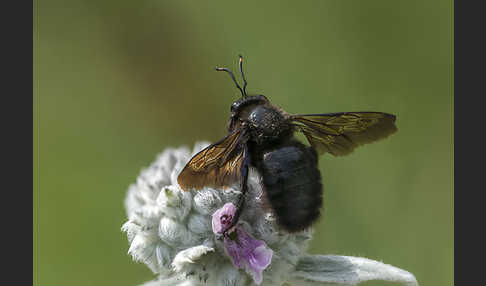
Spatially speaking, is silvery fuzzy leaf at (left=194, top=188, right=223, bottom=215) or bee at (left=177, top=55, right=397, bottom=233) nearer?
bee at (left=177, top=55, right=397, bottom=233)

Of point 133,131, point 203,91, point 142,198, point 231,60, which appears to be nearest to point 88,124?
point 133,131

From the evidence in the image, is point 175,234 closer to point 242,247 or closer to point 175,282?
point 242,247

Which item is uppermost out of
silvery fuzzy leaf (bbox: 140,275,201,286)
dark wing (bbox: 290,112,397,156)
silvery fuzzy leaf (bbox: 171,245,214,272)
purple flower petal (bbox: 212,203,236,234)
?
dark wing (bbox: 290,112,397,156)

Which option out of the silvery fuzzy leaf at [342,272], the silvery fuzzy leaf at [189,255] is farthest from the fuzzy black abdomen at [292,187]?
the silvery fuzzy leaf at [342,272]

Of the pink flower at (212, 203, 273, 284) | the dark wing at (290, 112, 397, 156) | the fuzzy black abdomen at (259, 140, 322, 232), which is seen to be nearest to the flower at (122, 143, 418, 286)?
the pink flower at (212, 203, 273, 284)

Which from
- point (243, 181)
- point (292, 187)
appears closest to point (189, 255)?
point (243, 181)

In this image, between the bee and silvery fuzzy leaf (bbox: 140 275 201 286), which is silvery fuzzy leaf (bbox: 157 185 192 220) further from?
silvery fuzzy leaf (bbox: 140 275 201 286)

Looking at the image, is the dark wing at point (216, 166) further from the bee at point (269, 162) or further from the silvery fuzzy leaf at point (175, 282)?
the silvery fuzzy leaf at point (175, 282)
